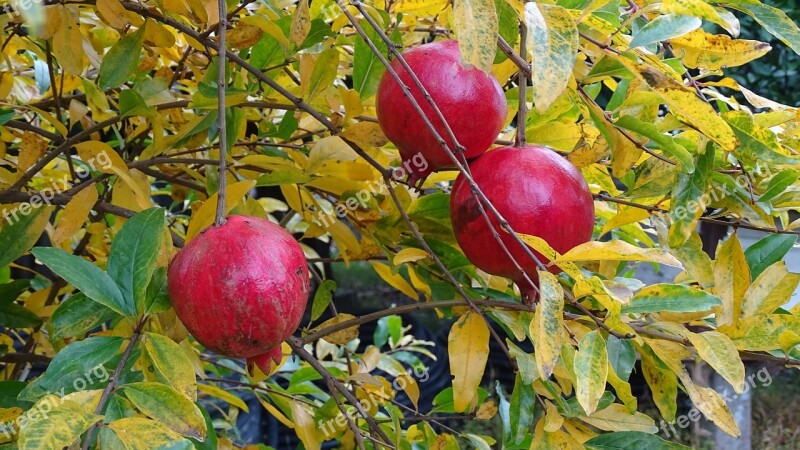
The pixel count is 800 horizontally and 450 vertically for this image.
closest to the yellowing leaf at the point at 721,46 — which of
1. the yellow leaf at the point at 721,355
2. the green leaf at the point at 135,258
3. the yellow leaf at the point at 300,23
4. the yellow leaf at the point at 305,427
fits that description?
the yellow leaf at the point at 721,355

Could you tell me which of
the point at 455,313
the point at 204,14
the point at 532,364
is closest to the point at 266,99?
the point at 204,14

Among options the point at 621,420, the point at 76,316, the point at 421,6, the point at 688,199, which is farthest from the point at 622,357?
the point at 76,316

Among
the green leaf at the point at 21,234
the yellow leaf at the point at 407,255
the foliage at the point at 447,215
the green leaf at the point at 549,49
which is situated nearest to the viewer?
the green leaf at the point at 549,49

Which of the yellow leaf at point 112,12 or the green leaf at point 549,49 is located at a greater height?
the green leaf at point 549,49

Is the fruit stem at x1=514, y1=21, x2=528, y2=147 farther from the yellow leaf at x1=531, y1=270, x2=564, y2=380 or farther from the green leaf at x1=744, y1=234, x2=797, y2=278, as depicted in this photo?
the green leaf at x1=744, y1=234, x2=797, y2=278

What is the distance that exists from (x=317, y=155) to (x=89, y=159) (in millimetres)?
267

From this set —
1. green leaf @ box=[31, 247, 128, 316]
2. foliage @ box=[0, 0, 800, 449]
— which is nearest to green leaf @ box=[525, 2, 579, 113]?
foliage @ box=[0, 0, 800, 449]

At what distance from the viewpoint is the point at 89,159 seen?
0.82m

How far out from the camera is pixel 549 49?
424 mm

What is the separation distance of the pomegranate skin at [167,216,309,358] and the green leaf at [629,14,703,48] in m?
0.30

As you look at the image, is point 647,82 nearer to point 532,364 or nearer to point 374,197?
point 532,364

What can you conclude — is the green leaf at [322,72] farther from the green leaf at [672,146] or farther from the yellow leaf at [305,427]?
the yellow leaf at [305,427]

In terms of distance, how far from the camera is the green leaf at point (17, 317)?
0.90 meters
